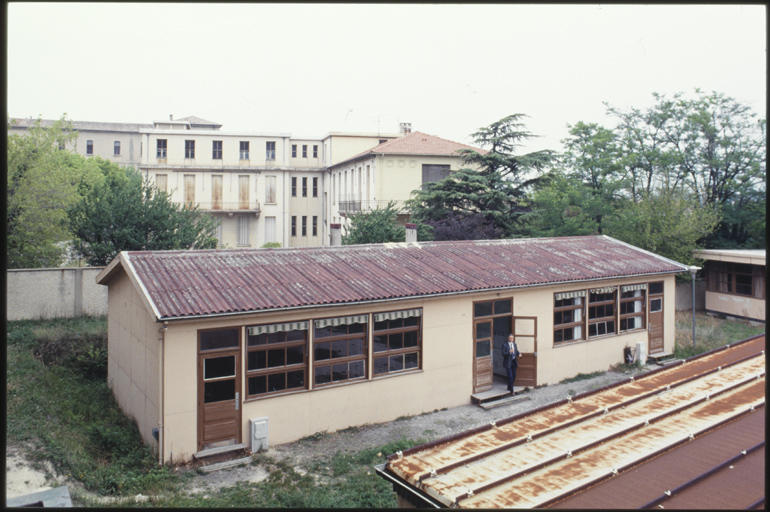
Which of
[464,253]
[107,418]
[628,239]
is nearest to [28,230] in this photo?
[107,418]

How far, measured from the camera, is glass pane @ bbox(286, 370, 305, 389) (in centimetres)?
1170

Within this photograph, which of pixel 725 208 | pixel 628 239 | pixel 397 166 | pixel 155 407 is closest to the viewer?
pixel 155 407

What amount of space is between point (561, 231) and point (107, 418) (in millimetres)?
22174

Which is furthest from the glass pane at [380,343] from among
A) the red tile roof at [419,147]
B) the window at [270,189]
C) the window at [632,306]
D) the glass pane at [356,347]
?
the window at [270,189]

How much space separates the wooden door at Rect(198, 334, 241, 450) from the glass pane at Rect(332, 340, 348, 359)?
7.15ft

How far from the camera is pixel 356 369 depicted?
12.6m

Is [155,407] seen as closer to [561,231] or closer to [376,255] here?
[376,255]

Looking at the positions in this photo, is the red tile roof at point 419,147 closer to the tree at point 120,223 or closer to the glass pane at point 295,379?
the tree at point 120,223

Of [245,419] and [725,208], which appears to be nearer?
[245,419]

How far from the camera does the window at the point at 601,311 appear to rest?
1714 centimetres

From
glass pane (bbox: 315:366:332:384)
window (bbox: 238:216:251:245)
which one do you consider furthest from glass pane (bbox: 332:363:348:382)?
window (bbox: 238:216:251:245)

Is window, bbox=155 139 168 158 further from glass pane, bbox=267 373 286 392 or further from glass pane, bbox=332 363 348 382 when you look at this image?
glass pane, bbox=267 373 286 392

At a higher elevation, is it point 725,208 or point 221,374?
point 725,208

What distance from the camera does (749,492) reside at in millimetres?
4895
